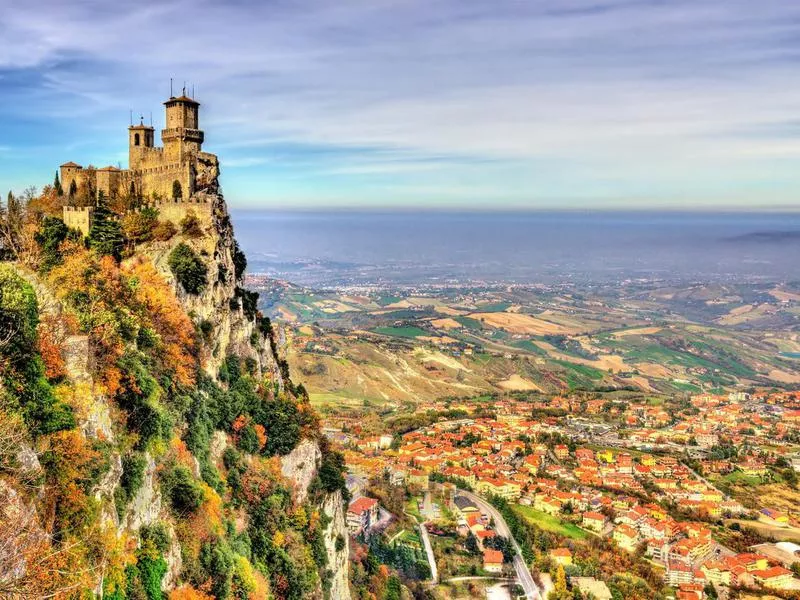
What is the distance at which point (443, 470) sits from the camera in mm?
74125

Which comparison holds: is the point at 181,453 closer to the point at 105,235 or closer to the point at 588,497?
the point at 105,235

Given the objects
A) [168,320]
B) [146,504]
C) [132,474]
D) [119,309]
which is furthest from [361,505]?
[132,474]

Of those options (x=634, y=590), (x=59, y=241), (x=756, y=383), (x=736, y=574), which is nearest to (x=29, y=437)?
(x=59, y=241)

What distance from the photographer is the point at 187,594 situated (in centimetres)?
2095

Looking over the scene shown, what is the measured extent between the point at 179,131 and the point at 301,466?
18162 millimetres

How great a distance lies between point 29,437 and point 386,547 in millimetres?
38775

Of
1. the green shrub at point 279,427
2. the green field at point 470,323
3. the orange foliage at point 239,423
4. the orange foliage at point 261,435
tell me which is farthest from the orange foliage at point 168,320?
the green field at point 470,323

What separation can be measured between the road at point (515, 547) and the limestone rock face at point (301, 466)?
64.4ft

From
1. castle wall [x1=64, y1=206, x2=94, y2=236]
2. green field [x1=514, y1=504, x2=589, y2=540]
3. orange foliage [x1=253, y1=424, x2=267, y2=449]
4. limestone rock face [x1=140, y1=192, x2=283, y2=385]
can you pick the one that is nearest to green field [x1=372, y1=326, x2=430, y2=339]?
green field [x1=514, y1=504, x2=589, y2=540]

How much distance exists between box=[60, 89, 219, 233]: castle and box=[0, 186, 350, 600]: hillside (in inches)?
42.4

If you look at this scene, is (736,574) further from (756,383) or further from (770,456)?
(756,383)

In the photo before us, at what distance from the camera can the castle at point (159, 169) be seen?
3484 cm

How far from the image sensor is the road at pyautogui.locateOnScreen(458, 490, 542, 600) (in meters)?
48.6

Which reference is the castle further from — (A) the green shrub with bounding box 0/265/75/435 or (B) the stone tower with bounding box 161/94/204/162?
(A) the green shrub with bounding box 0/265/75/435
